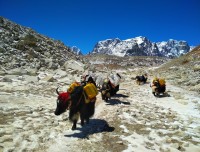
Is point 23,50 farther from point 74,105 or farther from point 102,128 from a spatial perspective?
point 102,128

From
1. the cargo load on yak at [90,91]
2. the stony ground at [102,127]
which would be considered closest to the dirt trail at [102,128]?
the stony ground at [102,127]

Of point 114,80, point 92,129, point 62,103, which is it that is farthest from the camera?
point 114,80

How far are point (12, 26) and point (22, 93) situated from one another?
61.1ft

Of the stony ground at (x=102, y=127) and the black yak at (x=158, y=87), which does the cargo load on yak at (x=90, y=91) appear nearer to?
the stony ground at (x=102, y=127)

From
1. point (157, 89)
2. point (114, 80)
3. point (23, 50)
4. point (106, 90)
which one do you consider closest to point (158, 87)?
point (157, 89)

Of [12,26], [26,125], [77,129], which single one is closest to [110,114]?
[77,129]

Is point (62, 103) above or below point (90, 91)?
below

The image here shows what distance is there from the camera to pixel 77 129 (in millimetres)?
8117

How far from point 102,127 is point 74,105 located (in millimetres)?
1352

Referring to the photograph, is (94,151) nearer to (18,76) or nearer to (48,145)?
(48,145)

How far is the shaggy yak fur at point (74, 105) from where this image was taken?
754 cm

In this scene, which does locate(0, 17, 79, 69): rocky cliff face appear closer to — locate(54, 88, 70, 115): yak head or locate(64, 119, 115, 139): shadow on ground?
locate(64, 119, 115, 139): shadow on ground

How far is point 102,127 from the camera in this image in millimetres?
8414

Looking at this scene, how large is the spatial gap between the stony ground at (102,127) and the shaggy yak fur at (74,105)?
1.33 ft
